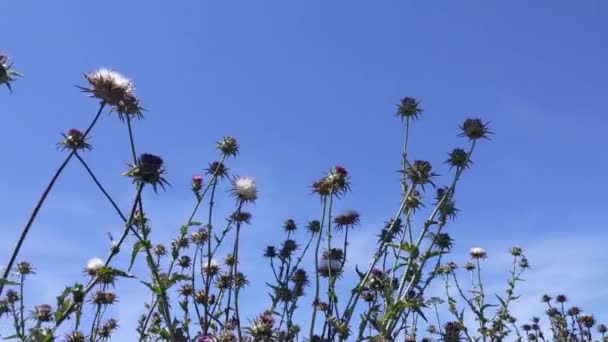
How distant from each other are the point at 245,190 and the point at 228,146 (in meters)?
1.65

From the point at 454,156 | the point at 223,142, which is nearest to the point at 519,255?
the point at 454,156

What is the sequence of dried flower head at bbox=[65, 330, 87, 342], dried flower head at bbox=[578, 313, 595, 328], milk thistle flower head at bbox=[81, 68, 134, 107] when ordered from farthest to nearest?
1. dried flower head at bbox=[578, 313, 595, 328]
2. dried flower head at bbox=[65, 330, 87, 342]
3. milk thistle flower head at bbox=[81, 68, 134, 107]

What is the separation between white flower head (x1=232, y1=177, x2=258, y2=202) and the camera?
896cm

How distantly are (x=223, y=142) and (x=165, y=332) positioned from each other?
454cm

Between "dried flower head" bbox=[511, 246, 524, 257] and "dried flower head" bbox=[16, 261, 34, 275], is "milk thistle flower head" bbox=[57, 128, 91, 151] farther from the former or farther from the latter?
"dried flower head" bbox=[511, 246, 524, 257]

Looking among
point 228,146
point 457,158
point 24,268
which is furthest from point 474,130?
point 24,268

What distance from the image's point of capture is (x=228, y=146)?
408 inches

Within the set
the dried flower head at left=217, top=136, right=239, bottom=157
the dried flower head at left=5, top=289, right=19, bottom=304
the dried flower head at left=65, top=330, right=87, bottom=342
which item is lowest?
the dried flower head at left=65, top=330, right=87, bottom=342

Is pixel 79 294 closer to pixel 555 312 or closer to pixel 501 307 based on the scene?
pixel 501 307

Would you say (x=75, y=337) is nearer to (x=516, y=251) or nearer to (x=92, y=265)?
(x=92, y=265)

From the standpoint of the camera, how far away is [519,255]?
1442 cm

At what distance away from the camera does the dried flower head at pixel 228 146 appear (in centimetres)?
1035

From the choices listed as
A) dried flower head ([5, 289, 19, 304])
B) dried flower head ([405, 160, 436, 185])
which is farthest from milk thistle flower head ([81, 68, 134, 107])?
dried flower head ([5, 289, 19, 304])

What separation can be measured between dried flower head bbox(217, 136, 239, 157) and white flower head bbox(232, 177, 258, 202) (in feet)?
4.74
